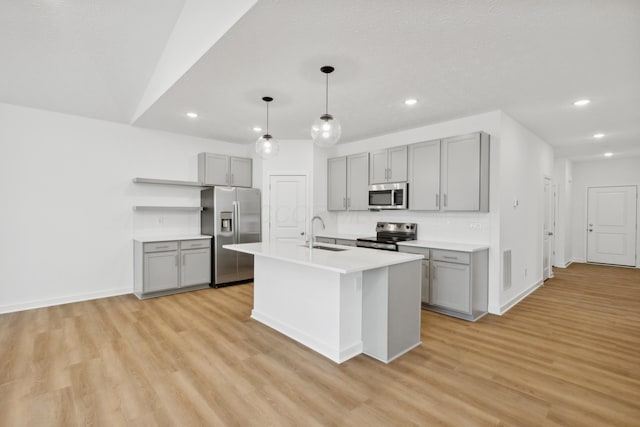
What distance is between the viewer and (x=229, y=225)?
5.43 m

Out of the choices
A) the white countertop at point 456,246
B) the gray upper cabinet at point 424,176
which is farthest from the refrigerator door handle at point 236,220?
the gray upper cabinet at point 424,176

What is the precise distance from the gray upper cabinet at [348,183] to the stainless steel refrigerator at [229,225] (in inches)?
54.3

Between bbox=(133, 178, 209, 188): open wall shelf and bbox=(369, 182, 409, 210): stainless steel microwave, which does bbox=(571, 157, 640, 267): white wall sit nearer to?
bbox=(369, 182, 409, 210): stainless steel microwave

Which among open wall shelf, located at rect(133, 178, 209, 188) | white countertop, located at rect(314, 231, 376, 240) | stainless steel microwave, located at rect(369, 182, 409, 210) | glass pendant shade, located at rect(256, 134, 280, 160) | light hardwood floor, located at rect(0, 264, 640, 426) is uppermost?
glass pendant shade, located at rect(256, 134, 280, 160)

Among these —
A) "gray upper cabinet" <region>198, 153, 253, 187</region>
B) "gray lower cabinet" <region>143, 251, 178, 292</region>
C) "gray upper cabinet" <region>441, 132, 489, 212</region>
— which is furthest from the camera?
"gray upper cabinet" <region>198, 153, 253, 187</region>

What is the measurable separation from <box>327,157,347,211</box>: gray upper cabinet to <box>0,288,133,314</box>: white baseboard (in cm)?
365

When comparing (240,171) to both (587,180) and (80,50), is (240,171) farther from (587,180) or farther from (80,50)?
(587,180)

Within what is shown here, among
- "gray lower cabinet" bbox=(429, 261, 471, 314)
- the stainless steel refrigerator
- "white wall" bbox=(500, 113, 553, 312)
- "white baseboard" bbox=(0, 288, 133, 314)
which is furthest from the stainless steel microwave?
"white baseboard" bbox=(0, 288, 133, 314)

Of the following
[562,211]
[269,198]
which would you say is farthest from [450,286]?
[562,211]

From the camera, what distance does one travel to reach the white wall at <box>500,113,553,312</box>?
4129 mm

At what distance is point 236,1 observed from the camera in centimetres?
217

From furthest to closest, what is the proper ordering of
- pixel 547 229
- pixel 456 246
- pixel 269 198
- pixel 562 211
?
pixel 562 211 → pixel 547 229 → pixel 269 198 → pixel 456 246

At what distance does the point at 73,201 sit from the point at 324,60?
4149mm

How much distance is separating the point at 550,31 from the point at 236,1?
7.34ft
